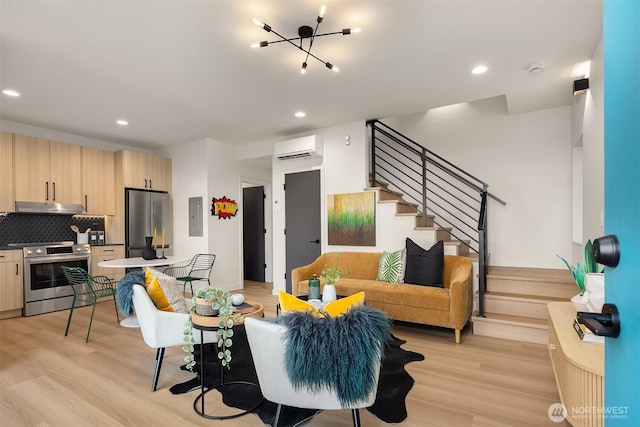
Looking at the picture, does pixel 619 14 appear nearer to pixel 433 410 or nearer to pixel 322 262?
pixel 433 410

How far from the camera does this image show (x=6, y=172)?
14.3 ft

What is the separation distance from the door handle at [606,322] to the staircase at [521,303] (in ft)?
10.2

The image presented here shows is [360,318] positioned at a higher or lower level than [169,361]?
higher

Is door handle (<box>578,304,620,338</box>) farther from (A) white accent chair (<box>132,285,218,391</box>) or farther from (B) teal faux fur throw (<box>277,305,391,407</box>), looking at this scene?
(A) white accent chair (<box>132,285,218,391</box>)

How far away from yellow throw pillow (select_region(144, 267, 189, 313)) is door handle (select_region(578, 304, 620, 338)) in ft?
8.41

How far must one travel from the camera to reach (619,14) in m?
0.64

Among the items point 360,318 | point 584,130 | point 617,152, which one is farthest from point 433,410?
point 584,130

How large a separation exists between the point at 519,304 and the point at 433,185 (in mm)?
2178

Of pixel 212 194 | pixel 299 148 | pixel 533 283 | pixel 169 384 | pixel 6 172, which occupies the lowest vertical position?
pixel 169 384

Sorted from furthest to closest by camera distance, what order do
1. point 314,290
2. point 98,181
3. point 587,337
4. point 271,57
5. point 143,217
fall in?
1. point 143,217
2. point 98,181
3. point 314,290
4. point 271,57
5. point 587,337

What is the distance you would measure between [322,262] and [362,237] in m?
0.71

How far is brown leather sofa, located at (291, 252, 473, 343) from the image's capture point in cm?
326

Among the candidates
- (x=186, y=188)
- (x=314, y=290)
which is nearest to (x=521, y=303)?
(x=314, y=290)

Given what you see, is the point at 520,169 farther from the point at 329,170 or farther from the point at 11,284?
the point at 11,284
